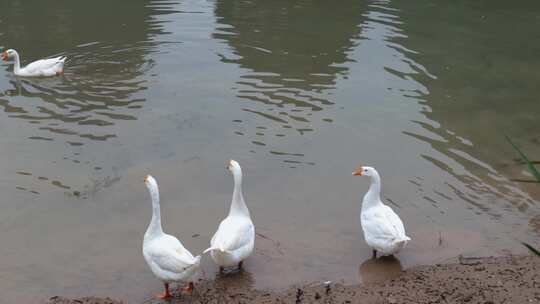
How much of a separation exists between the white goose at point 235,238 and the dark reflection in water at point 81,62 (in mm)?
4251

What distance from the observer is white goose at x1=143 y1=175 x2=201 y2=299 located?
6879mm

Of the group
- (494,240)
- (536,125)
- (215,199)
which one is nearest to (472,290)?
(494,240)

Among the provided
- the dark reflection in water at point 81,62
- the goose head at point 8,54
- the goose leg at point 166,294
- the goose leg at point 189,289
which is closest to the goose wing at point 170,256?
the goose leg at point 166,294

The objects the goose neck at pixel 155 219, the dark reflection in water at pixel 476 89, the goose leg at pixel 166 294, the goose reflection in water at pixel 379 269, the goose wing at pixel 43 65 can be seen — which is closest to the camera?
the goose leg at pixel 166 294

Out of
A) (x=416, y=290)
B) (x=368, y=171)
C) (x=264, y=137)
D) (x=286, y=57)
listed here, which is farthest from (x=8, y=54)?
(x=416, y=290)

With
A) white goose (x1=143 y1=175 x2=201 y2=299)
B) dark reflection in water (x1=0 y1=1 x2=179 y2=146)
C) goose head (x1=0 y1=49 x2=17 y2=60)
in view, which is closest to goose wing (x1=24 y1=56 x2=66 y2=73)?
dark reflection in water (x1=0 y1=1 x2=179 y2=146)

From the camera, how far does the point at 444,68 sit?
49.5ft

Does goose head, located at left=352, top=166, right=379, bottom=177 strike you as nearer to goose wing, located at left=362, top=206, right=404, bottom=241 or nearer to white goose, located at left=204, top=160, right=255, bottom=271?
goose wing, located at left=362, top=206, right=404, bottom=241

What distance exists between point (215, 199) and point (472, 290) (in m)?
4.07

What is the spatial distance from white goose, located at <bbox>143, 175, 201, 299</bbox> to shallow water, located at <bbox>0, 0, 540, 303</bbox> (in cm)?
45

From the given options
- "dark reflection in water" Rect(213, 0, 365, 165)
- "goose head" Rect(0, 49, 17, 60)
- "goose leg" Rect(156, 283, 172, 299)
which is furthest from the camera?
"goose head" Rect(0, 49, 17, 60)

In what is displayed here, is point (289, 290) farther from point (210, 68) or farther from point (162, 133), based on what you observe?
point (210, 68)

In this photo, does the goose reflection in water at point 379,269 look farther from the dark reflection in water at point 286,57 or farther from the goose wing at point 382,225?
the dark reflection in water at point 286,57

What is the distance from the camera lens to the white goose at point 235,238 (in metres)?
7.32
